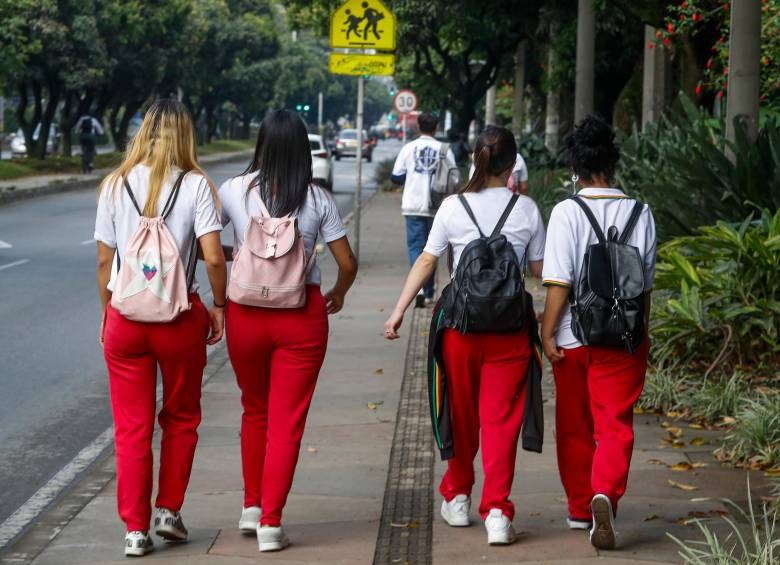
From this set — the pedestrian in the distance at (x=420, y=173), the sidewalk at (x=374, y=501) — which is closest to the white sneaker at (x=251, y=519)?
the sidewalk at (x=374, y=501)

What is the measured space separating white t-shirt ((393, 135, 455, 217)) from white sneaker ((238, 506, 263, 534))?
7329 mm

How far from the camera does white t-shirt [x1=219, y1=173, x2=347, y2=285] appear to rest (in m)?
5.50

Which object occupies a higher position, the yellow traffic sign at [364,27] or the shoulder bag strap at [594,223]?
the yellow traffic sign at [364,27]

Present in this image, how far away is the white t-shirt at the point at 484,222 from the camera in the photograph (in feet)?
18.5

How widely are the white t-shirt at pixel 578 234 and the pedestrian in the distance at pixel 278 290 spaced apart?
2.89 feet


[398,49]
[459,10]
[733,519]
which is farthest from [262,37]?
[733,519]

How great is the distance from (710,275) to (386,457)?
9.25 feet

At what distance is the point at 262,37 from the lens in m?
68.4

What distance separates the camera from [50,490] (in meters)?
6.93

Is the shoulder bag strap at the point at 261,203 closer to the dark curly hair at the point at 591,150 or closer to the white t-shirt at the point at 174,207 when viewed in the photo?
the white t-shirt at the point at 174,207

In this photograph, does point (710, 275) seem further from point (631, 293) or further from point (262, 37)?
point (262, 37)

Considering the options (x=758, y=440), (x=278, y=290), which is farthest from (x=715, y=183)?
(x=278, y=290)

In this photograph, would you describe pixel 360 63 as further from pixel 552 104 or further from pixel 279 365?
pixel 279 365

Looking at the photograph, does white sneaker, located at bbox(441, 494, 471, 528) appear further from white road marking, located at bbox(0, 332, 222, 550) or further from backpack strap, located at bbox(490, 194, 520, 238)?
white road marking, located at bbox(0, 332, 222, 550)
